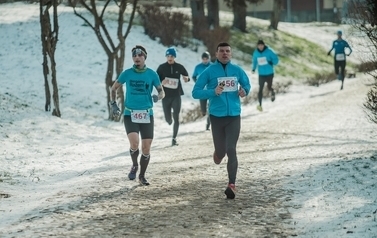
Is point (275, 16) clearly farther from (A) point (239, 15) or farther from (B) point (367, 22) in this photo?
(B) point (367, 22)

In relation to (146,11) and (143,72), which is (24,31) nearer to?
(146,11)

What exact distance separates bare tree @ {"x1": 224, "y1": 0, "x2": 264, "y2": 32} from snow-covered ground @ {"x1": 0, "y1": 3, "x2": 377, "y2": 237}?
669 inches

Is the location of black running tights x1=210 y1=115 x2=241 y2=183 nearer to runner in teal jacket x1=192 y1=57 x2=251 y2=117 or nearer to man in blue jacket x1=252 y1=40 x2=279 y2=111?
runner in teal jacket x1=192 y1=57 x2=251 y2=117

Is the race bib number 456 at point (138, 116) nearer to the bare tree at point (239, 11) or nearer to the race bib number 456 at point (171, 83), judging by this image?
the race bib number 456 at point (171, 83)

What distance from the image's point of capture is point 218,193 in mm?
8711

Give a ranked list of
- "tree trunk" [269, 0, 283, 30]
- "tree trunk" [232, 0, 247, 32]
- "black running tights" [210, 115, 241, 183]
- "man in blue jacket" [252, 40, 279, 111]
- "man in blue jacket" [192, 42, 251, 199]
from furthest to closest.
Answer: "tree trunk" [269, 0, 283, 30] → "tree trunk" [232, 0, 247, 32] → "man in blue jacket" [252, 40, 279, 111] → "man in blue jacket" [192, 42, 251, 199] → "black running tights" [210, 115, 241, 183]

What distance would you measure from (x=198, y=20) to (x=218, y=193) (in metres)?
29.1

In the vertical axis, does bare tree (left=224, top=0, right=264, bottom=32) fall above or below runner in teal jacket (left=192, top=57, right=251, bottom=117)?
below

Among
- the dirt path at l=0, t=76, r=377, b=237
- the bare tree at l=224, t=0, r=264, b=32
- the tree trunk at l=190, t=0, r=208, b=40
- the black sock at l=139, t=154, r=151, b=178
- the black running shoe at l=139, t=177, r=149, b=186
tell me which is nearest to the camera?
the dirt path at l=0, t=76, r=377, b=237

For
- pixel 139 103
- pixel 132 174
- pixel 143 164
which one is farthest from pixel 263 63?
pixel 143 164

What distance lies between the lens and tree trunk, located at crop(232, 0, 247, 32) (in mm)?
41491

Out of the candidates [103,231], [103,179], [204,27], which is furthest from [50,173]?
[204,27]

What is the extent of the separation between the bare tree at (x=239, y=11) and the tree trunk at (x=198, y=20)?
259 centimetres

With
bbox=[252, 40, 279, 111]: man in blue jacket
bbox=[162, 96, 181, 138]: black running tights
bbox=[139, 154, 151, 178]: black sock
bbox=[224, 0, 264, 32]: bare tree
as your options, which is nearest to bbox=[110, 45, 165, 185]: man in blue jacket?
bbox=[139, 154, 151, 178]: black sock
